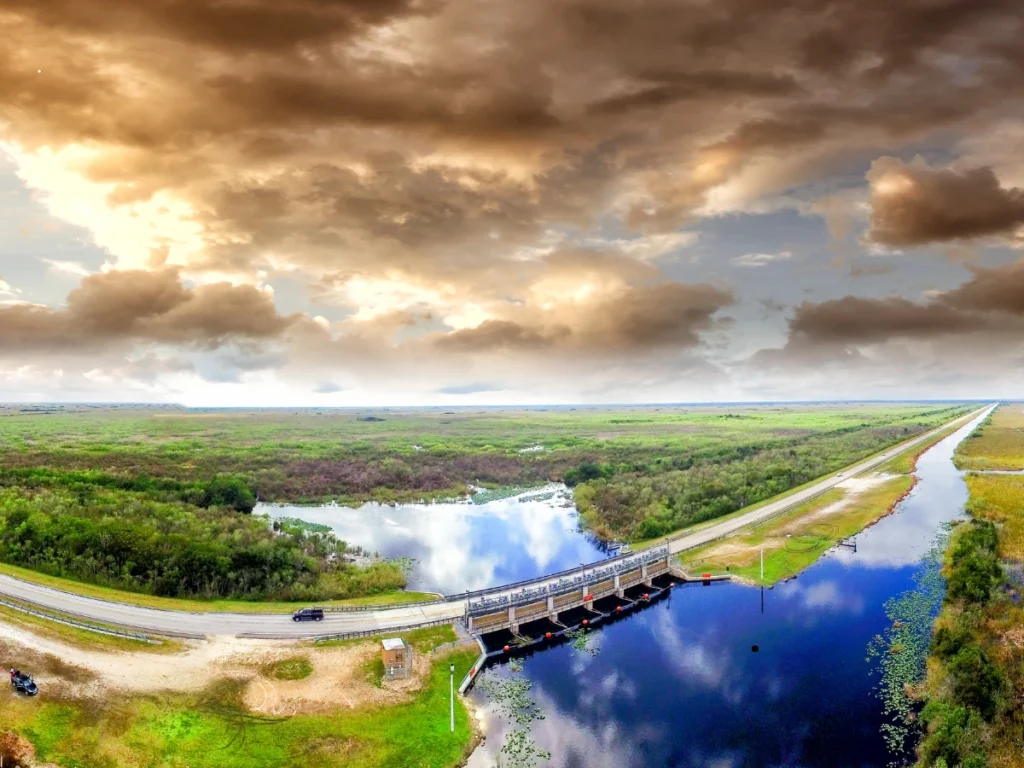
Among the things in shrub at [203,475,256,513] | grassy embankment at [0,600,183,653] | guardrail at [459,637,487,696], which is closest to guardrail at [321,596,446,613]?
guardrail at [459,637,487,696]

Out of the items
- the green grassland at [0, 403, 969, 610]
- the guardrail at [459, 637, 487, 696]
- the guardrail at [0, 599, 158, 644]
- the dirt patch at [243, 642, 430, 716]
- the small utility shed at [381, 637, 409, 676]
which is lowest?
the guardrail at [459, 637, 487, 696]

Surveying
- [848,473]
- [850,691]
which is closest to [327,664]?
[850,691]

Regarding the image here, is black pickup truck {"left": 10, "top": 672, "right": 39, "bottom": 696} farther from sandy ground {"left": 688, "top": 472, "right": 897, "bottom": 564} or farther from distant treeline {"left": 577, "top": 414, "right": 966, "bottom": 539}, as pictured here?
distant treeline {"left": 577, "top": 414, "right": 966, "bottom": 539}

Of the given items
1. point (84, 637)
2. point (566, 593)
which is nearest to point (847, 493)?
point (566, 593)

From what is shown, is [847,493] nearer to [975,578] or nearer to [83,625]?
[975,578]

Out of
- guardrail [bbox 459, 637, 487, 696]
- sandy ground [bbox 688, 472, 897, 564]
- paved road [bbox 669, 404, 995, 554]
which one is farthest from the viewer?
paved road [bbox 669, 404, 995, 554]

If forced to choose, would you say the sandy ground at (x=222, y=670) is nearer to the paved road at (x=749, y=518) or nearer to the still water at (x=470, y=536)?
the still water at (x=470, y=536)

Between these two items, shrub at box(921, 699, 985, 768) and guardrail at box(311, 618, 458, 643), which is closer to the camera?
shrub at box(921, 699, 985, 768)
